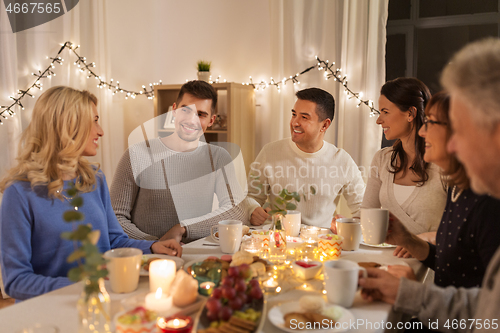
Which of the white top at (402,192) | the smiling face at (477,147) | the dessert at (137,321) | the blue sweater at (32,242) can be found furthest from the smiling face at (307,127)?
the dessert at (137,321)

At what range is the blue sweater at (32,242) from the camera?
1163 millimetres

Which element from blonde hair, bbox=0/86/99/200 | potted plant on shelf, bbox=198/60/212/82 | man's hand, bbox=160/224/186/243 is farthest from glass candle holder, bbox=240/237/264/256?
potted plant on shelf, bbox=198/60/212/82

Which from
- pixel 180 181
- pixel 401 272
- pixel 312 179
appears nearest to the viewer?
pixel 401 272

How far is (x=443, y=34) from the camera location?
3.31 metres

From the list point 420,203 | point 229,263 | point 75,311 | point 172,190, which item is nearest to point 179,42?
point 172,190

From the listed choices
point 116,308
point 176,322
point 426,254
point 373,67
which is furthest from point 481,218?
point 373,67

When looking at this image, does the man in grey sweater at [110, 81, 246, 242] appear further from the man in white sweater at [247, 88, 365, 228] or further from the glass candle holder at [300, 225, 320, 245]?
the glass candle holder at [300, 225, 320, 245]

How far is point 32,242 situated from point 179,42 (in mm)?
3150

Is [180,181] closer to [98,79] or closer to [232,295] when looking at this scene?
[232,295]

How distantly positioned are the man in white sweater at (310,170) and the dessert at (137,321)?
1.59 meters

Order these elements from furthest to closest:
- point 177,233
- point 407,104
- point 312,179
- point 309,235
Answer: point 312,179, point 407,104, point 177,233, point 309,235

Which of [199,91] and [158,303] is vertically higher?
[199,91]

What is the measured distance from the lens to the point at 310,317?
0.87 m

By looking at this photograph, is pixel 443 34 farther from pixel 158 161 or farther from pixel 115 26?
pixel 115 26
